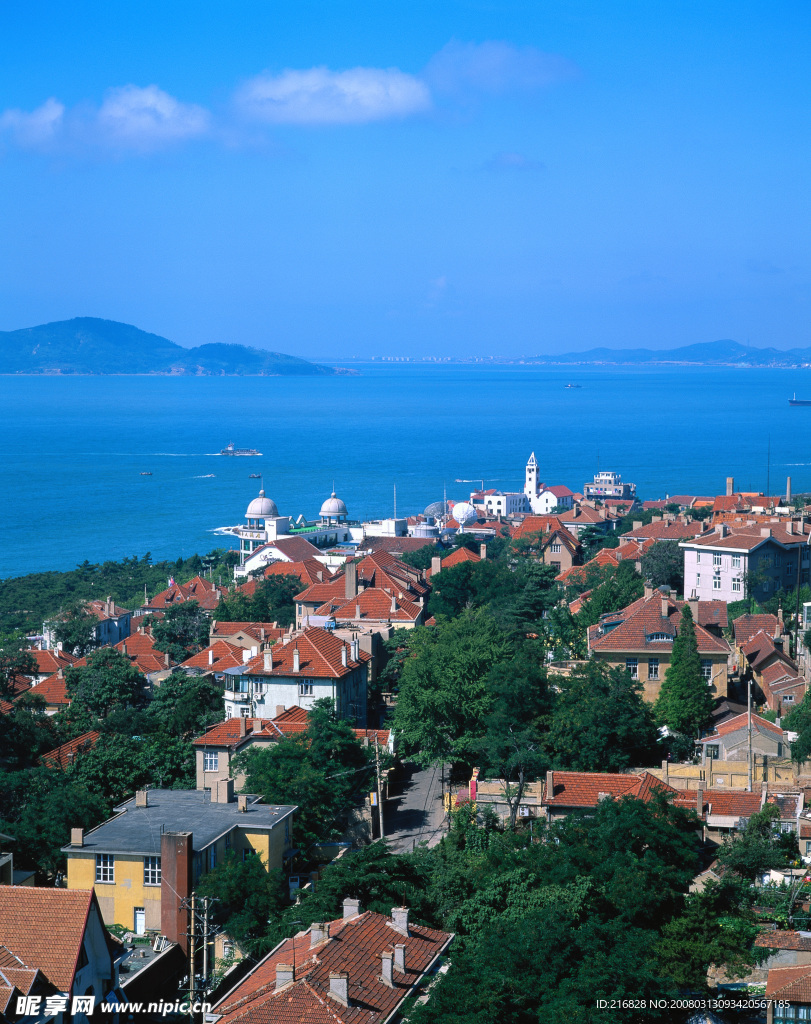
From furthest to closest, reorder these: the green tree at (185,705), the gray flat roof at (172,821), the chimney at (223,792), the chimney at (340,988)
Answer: the green tree at (185,705), the chimney at (223,792), the gray flat roof at (172,821), the chimney at (340,988)

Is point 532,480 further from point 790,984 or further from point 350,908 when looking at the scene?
point 790,984

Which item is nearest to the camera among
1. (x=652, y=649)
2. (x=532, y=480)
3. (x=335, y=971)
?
(x=335, y=971)

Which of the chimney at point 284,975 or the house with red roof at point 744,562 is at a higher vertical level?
the house with red roof at point 744,562

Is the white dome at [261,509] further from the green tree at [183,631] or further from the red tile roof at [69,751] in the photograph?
the red tile roof at [69,751]

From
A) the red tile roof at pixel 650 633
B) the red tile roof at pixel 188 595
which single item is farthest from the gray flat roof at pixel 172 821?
the red tile roof at pixel 188 595

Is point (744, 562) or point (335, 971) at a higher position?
point (744, 562)

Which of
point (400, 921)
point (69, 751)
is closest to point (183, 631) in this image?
point (69, 751)

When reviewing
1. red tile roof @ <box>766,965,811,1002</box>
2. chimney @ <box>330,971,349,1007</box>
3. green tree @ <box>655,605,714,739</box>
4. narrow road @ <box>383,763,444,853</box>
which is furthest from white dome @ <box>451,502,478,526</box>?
chimney @ <box>330,971,349,1007</box>

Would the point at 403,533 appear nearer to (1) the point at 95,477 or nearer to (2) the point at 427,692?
(2) the point at 427,692
